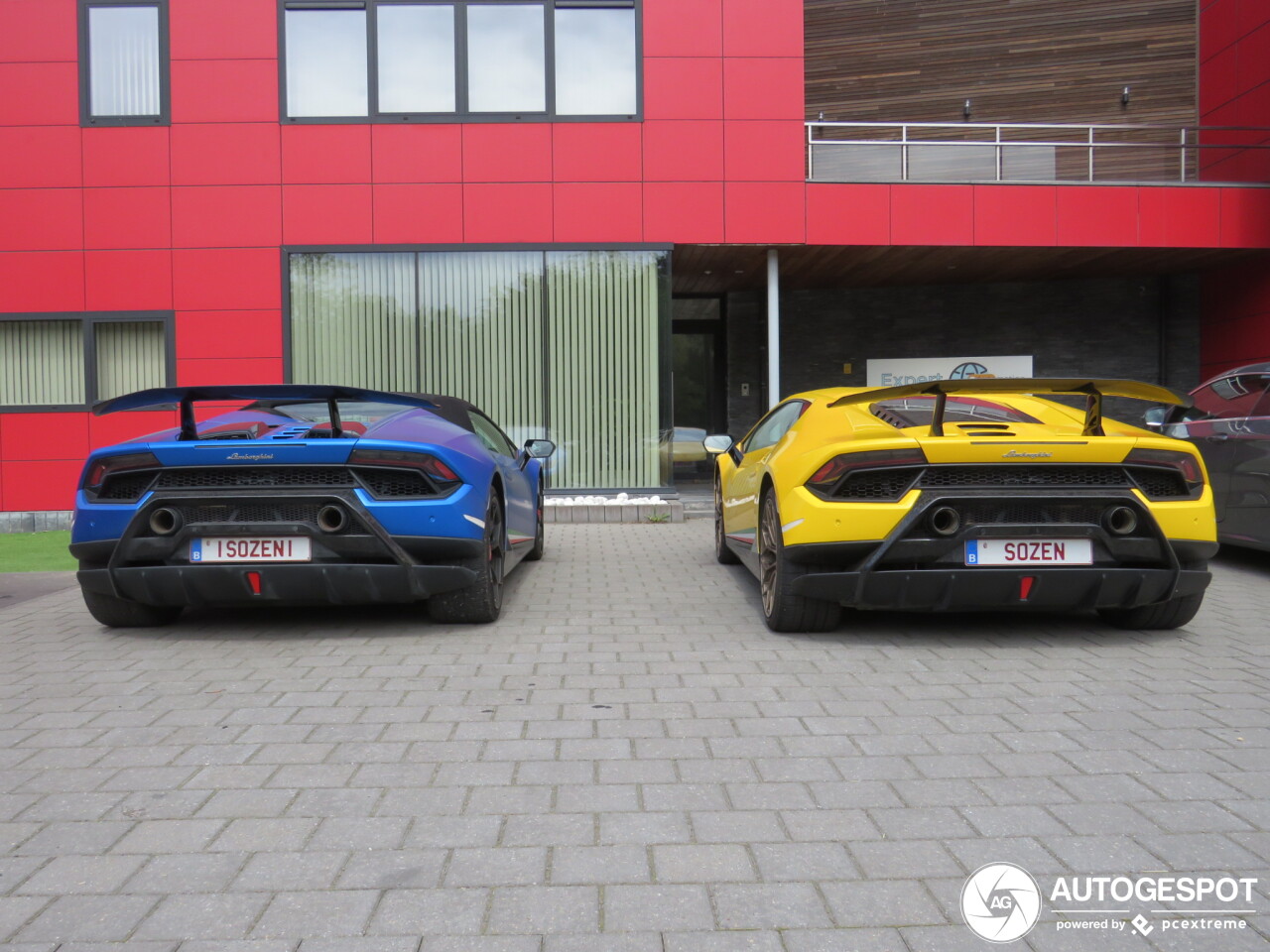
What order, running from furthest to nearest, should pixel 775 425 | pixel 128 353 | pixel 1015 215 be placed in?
pixel 1015 215 → pixel 128 353 → pixel 775 425

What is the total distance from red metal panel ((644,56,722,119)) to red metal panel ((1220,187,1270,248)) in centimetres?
749

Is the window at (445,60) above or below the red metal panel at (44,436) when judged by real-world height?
above

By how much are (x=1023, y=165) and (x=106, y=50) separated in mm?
12285

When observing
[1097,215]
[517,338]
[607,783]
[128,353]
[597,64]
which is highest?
[597,64]

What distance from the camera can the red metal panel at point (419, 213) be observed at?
11.8 meters

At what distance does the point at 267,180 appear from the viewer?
11727mm

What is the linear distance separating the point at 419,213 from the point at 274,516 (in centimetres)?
832

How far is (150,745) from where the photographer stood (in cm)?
310

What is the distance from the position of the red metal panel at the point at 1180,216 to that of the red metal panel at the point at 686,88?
6.24m

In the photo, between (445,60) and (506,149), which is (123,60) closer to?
(445,60)

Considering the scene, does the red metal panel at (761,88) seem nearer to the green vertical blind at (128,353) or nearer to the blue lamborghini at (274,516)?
the green vertical blind at (128,353)

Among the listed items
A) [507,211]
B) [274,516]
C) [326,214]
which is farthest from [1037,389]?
[326,214]

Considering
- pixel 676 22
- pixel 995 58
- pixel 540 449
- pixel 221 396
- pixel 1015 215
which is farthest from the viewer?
pixel 995 58

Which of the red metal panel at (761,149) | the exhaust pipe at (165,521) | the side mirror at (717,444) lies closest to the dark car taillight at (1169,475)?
the side mirror at (717,444)
